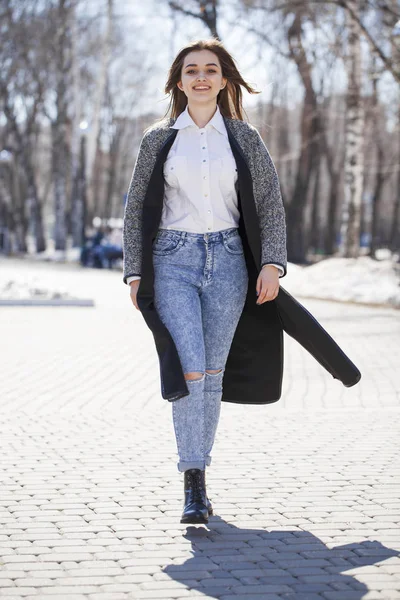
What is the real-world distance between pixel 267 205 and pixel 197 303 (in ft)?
1.73

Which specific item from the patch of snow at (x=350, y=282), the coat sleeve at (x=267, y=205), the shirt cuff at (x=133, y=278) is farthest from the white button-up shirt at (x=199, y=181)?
the patch of snow at (x=350, y=282)

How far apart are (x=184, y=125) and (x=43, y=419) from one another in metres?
3.27

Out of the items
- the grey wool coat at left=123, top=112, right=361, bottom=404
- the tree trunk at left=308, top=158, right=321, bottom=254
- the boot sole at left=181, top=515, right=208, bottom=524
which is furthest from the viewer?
the tree trunk at left=308, top=158, right=321, bottom=254

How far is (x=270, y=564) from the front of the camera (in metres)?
4.20

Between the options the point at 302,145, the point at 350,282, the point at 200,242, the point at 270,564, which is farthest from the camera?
the point at 302,145

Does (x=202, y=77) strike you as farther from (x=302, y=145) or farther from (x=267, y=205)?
(x=302, y=145)

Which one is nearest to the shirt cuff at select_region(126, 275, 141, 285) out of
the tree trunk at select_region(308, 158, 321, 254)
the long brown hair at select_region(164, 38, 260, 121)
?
the long brown hair at select_region(164, 38, 260, 121)

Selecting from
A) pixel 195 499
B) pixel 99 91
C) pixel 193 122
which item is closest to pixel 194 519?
pixel 195 499

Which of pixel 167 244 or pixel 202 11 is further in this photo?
pixel 202 11

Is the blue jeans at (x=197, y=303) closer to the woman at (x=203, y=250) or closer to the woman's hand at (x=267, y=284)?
the woman at (x=203, y=250)

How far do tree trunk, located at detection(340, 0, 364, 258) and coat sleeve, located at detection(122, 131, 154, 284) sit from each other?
2031cm

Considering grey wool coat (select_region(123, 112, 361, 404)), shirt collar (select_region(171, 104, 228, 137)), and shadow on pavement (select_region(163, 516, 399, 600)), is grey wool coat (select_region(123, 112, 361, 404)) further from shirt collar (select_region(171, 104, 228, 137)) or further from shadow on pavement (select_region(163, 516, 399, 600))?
shadow on pavement (select_region(163, 516, 399, 600))

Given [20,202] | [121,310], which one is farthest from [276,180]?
[20,202]

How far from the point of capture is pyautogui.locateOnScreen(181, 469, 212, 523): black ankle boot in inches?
183
